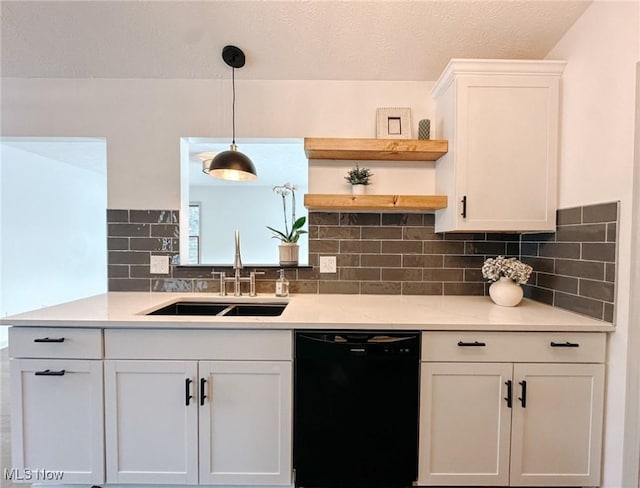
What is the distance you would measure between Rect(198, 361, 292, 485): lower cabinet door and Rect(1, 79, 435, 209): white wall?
4.77 ft

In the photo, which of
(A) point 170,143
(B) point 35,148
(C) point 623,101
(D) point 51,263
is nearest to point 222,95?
(A) point 170,143

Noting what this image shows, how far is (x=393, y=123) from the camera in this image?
197 cm

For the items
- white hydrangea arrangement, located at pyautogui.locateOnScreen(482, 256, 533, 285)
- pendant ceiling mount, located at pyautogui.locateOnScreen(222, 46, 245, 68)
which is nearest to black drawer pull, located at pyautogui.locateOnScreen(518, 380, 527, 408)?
white hydrangea arrangement, located at pyautogui.locateOnScreen(482, 256, 533, 285)

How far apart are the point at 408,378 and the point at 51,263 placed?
4871 millimetres

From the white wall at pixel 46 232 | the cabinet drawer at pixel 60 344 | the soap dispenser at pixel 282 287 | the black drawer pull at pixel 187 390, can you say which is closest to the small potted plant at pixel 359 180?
the soap dispenser at pixel 282 287

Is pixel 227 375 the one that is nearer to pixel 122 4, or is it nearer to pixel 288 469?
pixel 288 469

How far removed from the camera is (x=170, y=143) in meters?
2.07

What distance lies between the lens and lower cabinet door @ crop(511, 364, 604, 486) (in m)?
1.39

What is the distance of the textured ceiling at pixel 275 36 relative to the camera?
1.60 metres

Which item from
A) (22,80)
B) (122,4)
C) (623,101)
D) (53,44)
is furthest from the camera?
(22,80)

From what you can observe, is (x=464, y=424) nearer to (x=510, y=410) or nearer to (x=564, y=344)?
(x=510, y=410)

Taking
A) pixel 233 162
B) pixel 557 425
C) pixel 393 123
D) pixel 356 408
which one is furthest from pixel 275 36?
pixel 557 425

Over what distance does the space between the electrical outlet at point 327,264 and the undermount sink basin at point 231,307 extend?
36 cm

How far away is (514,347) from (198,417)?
1.49 m
